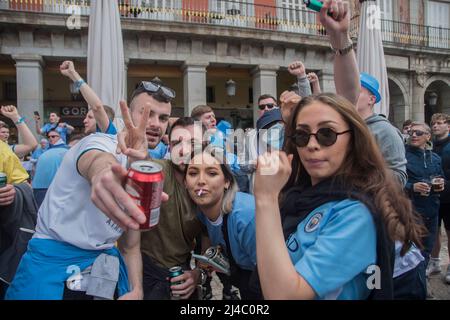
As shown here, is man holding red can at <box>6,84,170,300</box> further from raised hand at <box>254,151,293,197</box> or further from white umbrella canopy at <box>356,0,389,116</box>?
white umbrella canopy at <box>356,0,389,116</box>

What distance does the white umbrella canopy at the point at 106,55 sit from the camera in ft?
21.8

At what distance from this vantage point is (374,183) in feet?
5.62

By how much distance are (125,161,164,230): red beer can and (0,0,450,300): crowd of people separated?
0.13ft

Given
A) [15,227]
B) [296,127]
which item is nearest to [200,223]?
[296,127]

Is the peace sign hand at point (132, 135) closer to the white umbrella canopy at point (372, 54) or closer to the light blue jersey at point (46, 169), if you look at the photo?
the light blue jersey at point (46, 169)

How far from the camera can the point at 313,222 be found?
5.48ft

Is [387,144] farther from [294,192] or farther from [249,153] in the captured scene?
[249,153]

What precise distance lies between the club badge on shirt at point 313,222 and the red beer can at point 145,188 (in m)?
0.68

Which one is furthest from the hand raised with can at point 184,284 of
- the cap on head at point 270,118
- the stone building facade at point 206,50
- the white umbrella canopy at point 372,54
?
the stone building facade at point 206,50

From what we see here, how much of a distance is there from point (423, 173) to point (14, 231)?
4.82 m

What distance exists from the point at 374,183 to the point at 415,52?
63.5 feet

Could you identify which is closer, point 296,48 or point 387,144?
point 387,144

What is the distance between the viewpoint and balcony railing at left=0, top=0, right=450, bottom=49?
521 inches

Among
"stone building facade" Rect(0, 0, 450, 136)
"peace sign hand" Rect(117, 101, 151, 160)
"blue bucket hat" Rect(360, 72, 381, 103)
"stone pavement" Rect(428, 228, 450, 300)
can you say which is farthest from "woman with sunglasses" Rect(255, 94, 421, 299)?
"stone building facade" Rect(0, 0, 450, 136)
